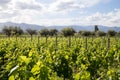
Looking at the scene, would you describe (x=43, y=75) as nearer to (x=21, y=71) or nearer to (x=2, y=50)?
(x=21, y=71)

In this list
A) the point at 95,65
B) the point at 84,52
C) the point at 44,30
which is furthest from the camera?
the point at 44,30

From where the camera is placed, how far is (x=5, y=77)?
617 cm

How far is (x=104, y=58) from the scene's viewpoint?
38.6 feet

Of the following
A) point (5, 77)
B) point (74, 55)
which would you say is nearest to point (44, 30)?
point (74, 55)

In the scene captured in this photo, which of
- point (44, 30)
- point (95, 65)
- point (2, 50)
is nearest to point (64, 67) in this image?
point (95, 65)

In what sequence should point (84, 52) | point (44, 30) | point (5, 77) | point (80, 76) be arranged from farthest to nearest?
point (44, 30) → point (84, 52) → point (5, 77) → point (80, 76)

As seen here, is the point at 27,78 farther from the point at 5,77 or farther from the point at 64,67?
the point at 64,67

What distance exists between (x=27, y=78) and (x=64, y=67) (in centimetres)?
585

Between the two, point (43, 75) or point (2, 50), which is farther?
point (2, 50)

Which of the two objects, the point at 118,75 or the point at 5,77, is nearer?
the point at 118,75

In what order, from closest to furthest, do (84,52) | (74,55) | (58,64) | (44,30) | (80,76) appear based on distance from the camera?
1. (80,76)
2. (58,64)
3. (84,52)
4. (74,55)
5. (44,30)

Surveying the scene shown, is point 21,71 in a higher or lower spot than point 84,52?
higher

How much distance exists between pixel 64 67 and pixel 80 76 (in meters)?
4.87

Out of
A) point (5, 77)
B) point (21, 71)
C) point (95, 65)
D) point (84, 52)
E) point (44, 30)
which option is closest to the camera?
point (21, 71)
